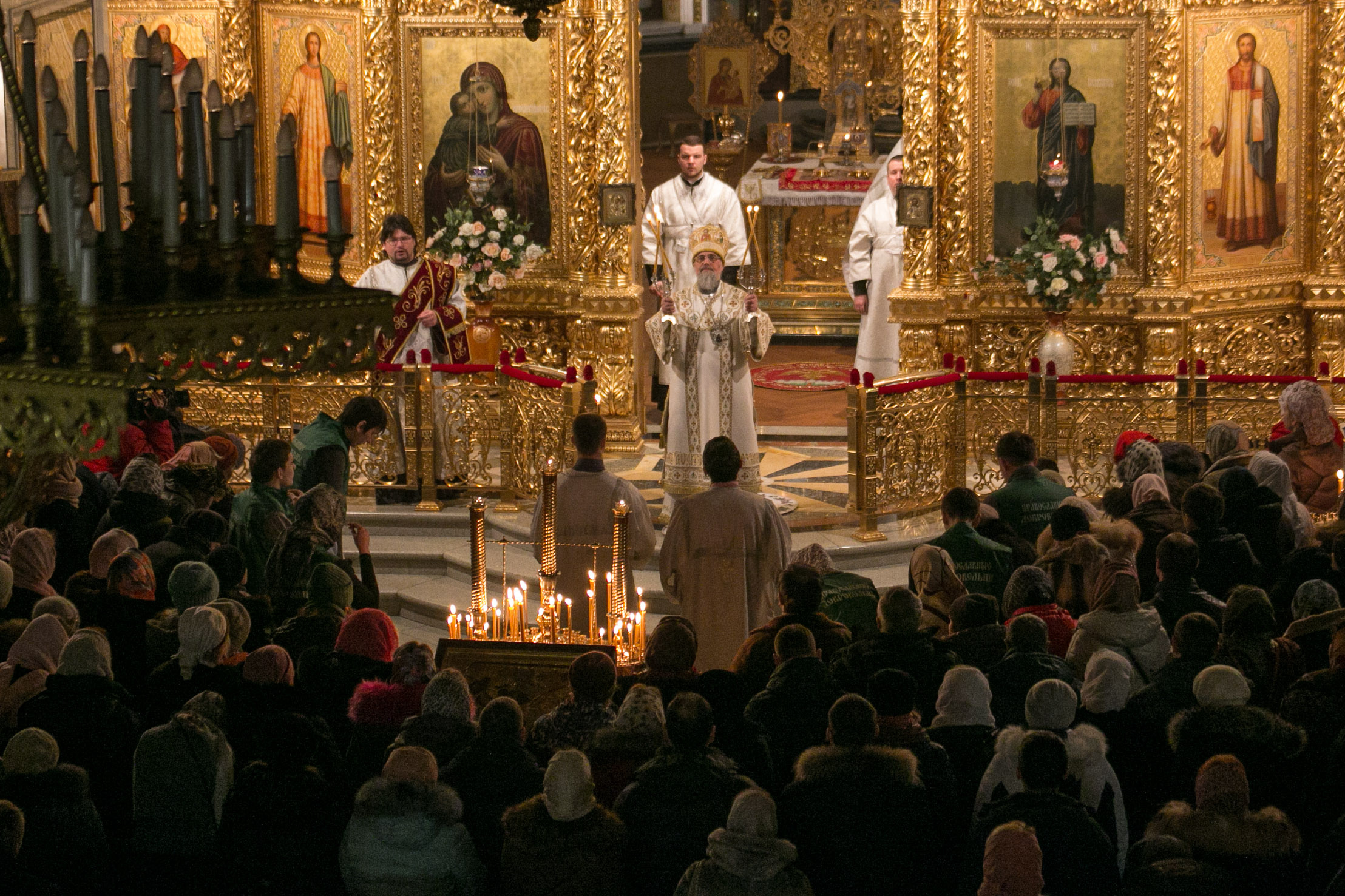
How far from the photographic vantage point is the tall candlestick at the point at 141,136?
380 centimetres

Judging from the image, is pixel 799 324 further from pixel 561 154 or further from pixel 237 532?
pixel 237 532

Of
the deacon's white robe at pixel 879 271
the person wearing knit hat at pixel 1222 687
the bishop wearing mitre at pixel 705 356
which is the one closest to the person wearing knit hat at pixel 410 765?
the person wearing knit hat at pixel 1222 687

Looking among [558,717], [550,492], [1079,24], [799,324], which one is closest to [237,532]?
[550,492]

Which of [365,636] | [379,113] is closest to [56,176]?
[365,636]

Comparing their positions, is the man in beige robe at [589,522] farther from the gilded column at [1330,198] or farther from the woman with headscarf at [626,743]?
the gilded column at [1330,198]

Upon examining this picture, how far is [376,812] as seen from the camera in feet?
19.7

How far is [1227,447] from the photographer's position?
10.6 meters

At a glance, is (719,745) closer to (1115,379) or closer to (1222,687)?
(1222,687)

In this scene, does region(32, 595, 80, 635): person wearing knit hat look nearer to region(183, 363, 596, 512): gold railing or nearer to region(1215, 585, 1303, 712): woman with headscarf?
region(1215, 585, 1303, 712): woman with headscarf

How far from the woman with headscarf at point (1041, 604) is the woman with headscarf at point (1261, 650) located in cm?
66

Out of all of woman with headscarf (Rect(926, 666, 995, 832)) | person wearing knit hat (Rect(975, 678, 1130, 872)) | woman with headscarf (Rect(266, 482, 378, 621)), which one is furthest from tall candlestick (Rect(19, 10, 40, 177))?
woman with headscarf (Rect(266, 482, 378, 621))

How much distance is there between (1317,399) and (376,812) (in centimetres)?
704

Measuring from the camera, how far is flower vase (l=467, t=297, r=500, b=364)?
1543cm

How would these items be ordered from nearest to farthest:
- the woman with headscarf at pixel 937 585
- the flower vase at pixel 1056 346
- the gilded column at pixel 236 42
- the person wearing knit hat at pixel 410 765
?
1. the person wearing knit hat at pixel 410 765
2. the woman with headscarf at pixel 937 585
3. the flower vase at pixel 1056 346
4. the gilded column at pixel 236 42
